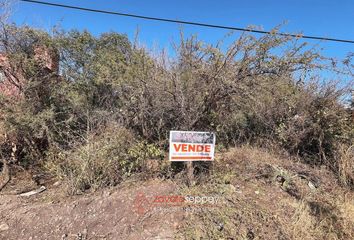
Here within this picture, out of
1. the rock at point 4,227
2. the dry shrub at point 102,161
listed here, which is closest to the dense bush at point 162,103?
the dry shrub at point 102,161

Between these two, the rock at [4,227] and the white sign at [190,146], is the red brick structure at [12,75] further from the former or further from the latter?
the white sign at [190,146]

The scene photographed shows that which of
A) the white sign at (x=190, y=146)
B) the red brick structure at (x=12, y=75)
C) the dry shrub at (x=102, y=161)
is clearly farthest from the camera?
the red brick structure at (x=12, y=75)

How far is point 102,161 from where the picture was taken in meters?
4.39

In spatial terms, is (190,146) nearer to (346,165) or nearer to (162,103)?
(162,103)

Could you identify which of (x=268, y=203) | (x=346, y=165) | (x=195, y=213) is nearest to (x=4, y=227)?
(x=195, y=213)

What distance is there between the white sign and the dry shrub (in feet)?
2.04

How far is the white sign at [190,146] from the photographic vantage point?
13.4 ft

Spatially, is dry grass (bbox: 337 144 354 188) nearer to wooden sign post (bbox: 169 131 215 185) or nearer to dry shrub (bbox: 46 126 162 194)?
wooden sign post (bbox: 169 131 215 185)

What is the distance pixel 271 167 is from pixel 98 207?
10.2ft

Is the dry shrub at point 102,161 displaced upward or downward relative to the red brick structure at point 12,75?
downward

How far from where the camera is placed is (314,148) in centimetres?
643

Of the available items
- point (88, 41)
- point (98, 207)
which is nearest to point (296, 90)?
point (98, 207)

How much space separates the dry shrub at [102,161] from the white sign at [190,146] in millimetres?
622

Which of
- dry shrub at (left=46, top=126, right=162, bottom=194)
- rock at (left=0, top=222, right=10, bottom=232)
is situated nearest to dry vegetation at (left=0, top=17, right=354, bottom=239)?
dry shrub at (left=46, top=126, right=162, bottom=194)
